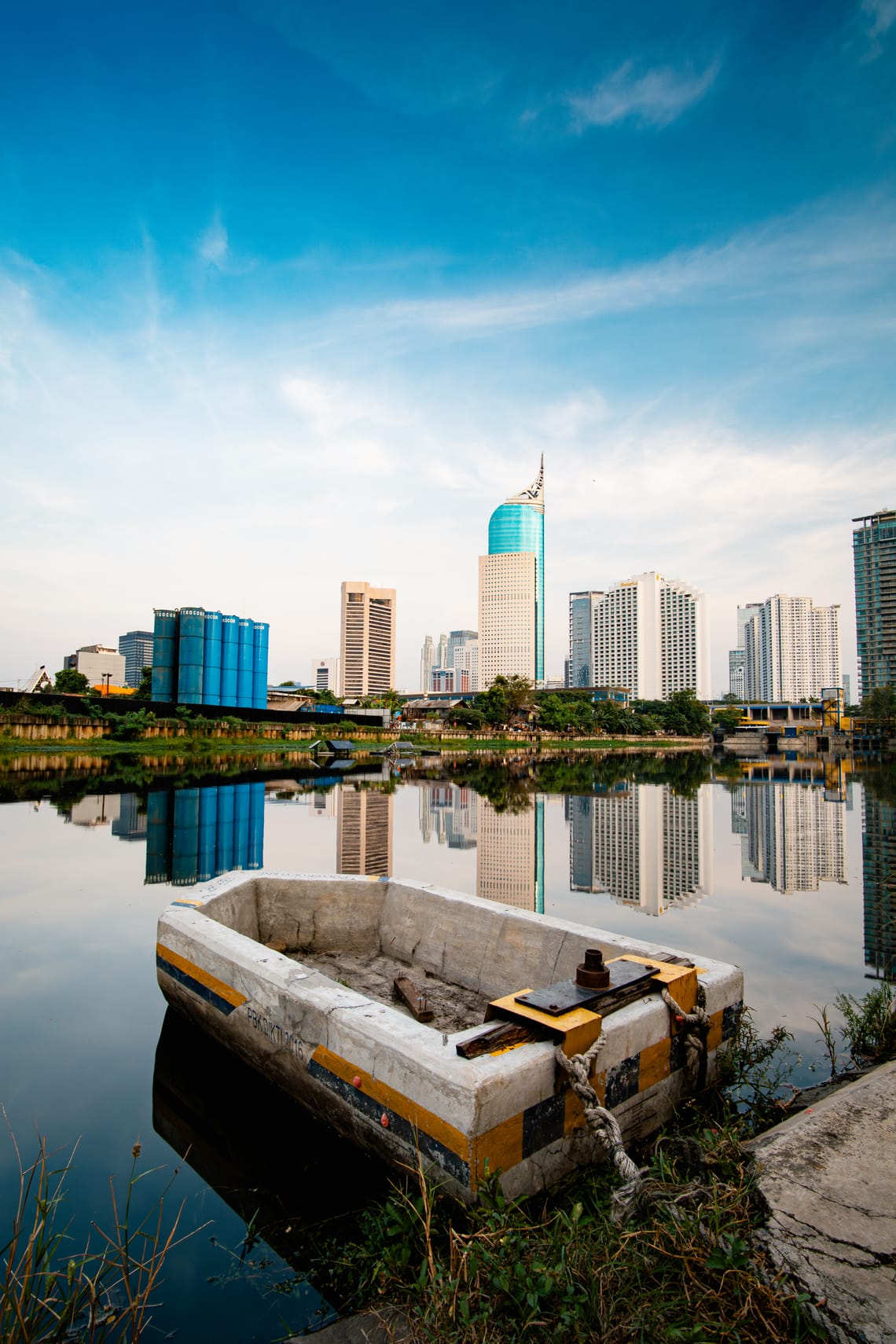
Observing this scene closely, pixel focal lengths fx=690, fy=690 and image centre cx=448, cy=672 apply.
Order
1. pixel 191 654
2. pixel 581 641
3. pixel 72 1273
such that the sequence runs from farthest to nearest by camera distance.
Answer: pixel 581 641 < pixel 191 654 < pixel 72 1273

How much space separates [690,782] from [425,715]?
7127 centimetres

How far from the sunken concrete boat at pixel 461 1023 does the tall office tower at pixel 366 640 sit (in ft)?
569

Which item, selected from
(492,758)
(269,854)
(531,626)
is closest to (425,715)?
(492,758)

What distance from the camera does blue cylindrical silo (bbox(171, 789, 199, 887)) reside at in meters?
11.4

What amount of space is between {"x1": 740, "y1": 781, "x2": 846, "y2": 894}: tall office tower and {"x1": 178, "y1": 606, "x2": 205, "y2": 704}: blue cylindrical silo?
166 feet

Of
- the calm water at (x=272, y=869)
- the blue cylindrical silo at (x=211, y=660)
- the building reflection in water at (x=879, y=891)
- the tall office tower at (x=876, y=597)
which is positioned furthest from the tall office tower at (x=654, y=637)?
the building reflection in water at (x=879, y=891)

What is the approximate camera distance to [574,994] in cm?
370

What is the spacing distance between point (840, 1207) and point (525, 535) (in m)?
179

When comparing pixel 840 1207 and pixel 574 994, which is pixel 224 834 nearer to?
pixel 574 994

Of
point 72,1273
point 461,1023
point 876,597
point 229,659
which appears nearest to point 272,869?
point 461,1023

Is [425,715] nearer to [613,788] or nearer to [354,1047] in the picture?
[613,788]

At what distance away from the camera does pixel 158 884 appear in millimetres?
10758

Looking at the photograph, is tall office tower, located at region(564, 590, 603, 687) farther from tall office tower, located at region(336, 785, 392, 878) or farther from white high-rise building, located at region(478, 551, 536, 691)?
tall office tower, located at region(336, 785, 392, 878)

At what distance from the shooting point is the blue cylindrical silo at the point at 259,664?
7056cm
